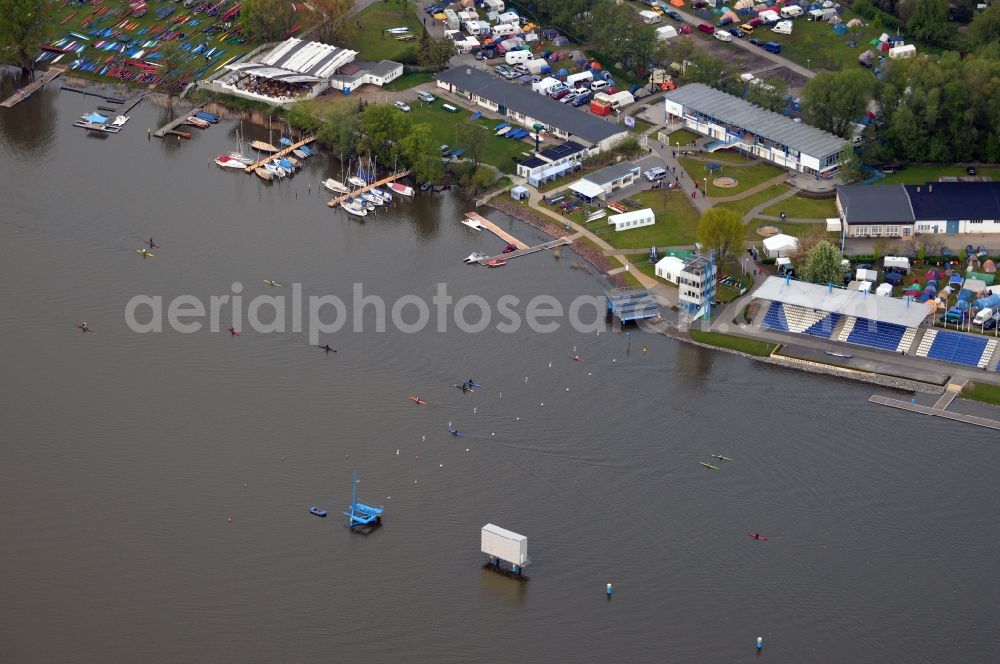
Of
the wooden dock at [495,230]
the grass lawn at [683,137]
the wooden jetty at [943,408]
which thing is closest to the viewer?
the wooden jetty at [943,408]

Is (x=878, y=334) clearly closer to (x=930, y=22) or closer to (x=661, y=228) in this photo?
(x=661, y=228)

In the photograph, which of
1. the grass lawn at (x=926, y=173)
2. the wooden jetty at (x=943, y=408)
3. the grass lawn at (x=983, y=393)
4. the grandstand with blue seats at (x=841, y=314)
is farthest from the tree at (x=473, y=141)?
the grass lawn at (x=983, y=393)

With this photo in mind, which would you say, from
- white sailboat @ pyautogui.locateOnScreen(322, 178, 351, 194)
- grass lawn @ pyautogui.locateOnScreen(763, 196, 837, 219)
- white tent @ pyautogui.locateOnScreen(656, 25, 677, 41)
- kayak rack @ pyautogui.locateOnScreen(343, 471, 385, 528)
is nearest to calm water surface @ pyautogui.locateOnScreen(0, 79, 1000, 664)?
kayak rack @ pyautogui.locateOnScreen(343, 471, 385, 528)

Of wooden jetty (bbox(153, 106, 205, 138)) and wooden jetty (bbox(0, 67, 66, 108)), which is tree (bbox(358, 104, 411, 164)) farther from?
wooden jetty (bbox(0, 67, 66, 108))

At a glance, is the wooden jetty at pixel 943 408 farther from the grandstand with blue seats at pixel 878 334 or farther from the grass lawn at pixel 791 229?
the grass lawn at pixel 791 229

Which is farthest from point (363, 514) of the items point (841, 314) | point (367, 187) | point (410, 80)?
point (410, 80)

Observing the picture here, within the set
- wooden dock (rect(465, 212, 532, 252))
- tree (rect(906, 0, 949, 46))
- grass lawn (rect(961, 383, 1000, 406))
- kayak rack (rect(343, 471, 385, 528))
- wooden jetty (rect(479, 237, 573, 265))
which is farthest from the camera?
tree (rect(906, 0, 949, 46))

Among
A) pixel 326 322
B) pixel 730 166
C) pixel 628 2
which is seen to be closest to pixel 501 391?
pixel 326 322
